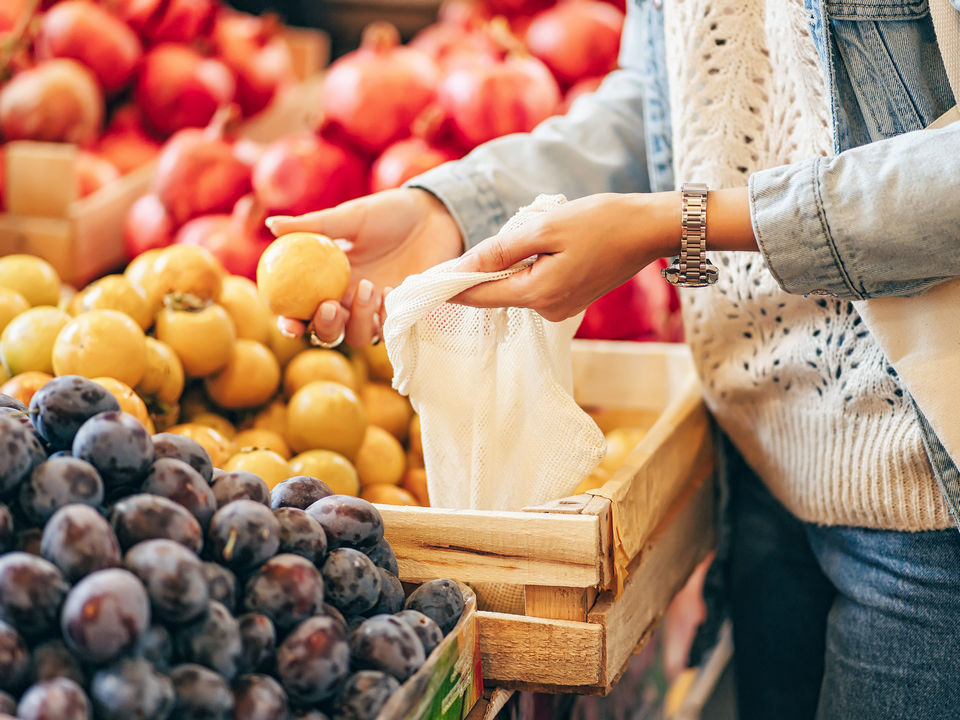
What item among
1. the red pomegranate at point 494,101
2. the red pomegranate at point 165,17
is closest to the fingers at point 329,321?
the red pomegranate at point 494,101

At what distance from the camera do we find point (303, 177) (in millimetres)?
1701

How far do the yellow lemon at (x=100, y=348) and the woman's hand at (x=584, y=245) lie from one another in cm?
46

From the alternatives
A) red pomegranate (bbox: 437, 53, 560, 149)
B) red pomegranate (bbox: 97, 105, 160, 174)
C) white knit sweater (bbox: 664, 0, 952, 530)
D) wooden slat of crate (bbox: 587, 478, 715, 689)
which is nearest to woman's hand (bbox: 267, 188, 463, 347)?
white knit sweater (bbox: 664, 0, 952, 530)

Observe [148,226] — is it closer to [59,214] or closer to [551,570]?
[59,214]

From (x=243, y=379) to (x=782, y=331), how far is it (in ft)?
2.39

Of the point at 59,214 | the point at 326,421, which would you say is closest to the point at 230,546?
the point at 326,421

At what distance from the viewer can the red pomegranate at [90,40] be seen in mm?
1964

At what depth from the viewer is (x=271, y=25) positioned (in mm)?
2385

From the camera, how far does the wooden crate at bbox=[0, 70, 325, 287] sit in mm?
1781

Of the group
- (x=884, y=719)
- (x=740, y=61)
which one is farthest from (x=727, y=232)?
(x=884, y=719)

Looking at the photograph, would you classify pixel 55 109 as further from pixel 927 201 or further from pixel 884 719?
pixel 884 719

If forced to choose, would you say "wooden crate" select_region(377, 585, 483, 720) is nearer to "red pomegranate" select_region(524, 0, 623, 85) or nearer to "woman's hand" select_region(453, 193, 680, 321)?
"woman's hand" select_region(453, 193, 680, 321)

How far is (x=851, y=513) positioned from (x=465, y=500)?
0.46 m

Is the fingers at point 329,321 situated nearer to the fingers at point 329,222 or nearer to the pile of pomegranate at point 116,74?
the fingers at point 329,222
